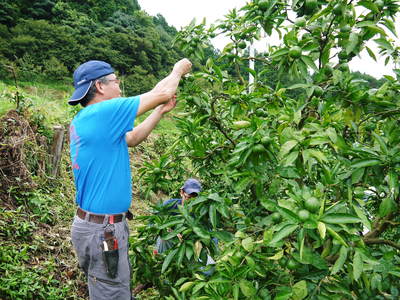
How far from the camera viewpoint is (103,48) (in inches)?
557

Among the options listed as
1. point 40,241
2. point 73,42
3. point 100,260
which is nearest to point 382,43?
point 100,260

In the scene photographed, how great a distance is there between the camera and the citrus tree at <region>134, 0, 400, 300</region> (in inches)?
50.4

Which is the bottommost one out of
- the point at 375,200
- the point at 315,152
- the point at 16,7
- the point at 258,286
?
the point at 258,286

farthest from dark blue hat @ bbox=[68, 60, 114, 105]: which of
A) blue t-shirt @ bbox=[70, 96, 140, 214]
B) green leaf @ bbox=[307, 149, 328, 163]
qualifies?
green leaf @ bbox=[307, 149, 328, 163]

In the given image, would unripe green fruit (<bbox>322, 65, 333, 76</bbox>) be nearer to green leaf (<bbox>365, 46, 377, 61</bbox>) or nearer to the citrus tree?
the citrus tree

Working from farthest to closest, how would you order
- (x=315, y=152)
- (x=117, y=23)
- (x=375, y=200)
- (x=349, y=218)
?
(x=117, y=23)
(x=375, y=200)
(x=315, y=152)
(x=349, y=218)

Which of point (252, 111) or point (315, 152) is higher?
point (252, 111)

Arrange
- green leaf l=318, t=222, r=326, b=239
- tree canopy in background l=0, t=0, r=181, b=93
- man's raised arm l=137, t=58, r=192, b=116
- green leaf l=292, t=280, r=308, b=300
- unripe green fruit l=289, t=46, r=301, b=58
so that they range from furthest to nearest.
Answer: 1. tree canopy in background l=0, t=0, r=181, b=93
2. man's raised arm l=137, t=58, r=192, b=116
3. unripe green fruit l=289, t=46, r=301, b=58
4. green leaf l=292, t=280, r=308, b=300
5. green leaf l=318, t=222, r=326, b=239

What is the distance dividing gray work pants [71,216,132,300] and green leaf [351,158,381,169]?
1.31 m

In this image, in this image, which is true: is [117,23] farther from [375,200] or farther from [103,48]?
[375,200]

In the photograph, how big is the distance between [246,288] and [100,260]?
3.27ft

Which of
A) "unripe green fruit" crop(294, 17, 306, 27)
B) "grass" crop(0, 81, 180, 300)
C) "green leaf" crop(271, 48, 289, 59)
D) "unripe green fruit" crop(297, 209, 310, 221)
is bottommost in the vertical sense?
"grass" crop(0, 81, 180, 300)

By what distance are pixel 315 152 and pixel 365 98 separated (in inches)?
14.8

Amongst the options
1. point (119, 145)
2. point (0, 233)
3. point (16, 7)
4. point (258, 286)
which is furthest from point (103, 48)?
point (258, 286)
